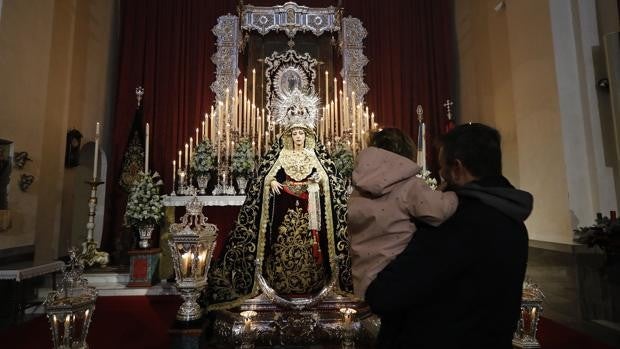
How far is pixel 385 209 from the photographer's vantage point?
135 centimetres

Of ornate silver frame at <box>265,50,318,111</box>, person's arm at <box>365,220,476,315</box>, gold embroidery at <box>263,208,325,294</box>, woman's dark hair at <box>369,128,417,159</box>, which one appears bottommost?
gold embroidery at <box>263,208,325,294</box>

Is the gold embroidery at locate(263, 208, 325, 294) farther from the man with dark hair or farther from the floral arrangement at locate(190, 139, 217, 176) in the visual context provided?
the floral arrangement at locate(190, 139, 217, 176)

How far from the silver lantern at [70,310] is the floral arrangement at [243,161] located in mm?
3229

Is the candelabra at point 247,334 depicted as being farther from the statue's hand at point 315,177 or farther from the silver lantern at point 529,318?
the silver lantern at point 529,318


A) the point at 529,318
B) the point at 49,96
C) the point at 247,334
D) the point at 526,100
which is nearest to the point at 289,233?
the point at 247,334

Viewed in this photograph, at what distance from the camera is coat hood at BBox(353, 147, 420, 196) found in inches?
54.1

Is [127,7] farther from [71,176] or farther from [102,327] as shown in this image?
[102,327]

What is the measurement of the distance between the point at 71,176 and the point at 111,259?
1.64 metres

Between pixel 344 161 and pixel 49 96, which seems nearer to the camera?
pixel 49 96

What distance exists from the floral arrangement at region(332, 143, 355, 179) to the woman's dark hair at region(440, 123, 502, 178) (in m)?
4.44

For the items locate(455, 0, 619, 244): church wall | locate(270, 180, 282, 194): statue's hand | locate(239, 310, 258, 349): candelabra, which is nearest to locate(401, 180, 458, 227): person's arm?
locate(239, 310, 258, 349): candelabra

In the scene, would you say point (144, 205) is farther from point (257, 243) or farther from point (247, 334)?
point (247, 334)

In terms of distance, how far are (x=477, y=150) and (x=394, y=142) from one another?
15.5 inches

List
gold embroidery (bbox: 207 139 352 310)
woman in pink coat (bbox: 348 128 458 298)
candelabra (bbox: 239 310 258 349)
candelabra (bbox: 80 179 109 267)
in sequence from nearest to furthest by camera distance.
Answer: woman in pink coat (bbox: 348 128 458 298) → candelabra (bbox: 239 310 258 349) → gold embroidery (bbox: 207 139 352 310) → candelabra (bbox: 80 179 109 267)
